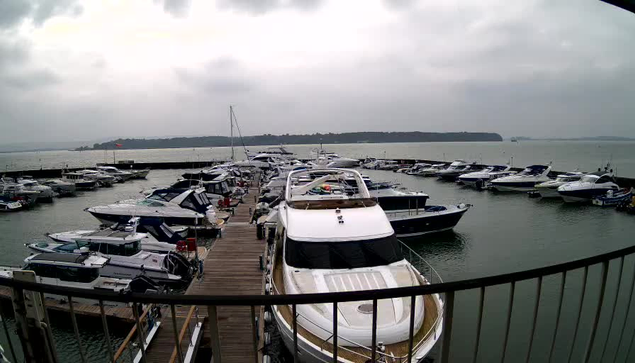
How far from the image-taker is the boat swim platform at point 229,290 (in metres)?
7.44

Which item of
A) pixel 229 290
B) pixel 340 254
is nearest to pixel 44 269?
pixel 229 290

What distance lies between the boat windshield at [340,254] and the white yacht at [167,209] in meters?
13.2

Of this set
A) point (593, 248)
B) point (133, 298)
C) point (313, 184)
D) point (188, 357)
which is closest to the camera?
point (133, 298)

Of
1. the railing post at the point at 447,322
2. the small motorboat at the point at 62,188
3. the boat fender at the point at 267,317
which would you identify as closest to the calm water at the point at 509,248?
the small motorboat at the point at 62,188

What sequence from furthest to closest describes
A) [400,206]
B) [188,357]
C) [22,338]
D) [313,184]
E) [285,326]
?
[400,206] → [313,184] → [188,357] → [285,326] → [22,338]

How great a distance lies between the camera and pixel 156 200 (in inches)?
818

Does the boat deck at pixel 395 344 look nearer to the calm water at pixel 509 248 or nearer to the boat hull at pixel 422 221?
the calm water at pixel 509 248

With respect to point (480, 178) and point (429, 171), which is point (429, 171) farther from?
point (480, 178)

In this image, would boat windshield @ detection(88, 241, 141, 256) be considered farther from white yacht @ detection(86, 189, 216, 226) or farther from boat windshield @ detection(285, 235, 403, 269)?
boat windshield @ detection(285, 235, 403, 269)

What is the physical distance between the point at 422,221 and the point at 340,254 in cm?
1253

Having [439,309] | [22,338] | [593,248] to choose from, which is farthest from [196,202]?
[593,248]

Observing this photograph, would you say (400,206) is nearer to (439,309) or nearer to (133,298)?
(439,309)

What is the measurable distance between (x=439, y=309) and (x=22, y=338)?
6.21 metres

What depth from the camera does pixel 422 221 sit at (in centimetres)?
1878
